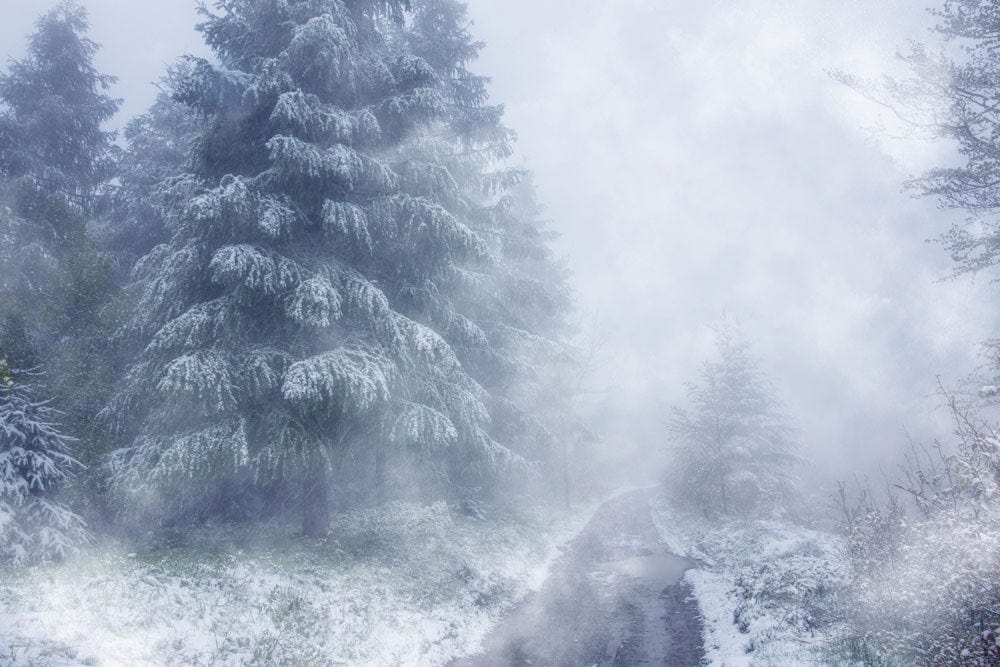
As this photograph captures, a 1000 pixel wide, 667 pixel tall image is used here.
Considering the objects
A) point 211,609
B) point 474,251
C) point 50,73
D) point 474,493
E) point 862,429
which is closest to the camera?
point 211,609

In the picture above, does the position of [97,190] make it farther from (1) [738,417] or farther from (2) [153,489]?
(1) [738,417]

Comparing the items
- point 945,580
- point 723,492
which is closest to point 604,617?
point 945,580

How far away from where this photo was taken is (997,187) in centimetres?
961

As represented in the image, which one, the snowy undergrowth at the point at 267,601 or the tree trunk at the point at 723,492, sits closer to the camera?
the snowy undergrowth at the point at 267,601

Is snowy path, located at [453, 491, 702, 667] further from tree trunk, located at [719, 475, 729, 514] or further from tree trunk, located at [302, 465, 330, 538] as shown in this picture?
tree trunk, located at [719, 475, 729, 514]

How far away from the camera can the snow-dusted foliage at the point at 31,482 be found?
23.6 feet

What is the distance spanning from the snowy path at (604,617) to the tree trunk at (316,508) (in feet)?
13.5

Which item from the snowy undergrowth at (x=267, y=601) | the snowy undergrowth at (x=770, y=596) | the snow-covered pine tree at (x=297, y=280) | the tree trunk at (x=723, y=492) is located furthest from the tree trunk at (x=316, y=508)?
the tree trunk at (x=723, y=492)

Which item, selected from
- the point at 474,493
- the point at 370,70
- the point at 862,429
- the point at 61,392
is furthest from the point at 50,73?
the point at 862,429

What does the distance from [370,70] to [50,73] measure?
12042 millimetres

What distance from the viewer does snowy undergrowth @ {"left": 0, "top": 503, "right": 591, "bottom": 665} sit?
617 cm

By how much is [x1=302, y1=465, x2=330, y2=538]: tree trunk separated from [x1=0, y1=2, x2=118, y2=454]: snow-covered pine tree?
4229mm

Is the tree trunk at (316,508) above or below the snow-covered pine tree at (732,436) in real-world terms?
below

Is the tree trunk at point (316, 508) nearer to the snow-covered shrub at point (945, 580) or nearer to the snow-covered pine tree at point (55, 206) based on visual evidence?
the snow-covered pine tree at point (55, 206)
